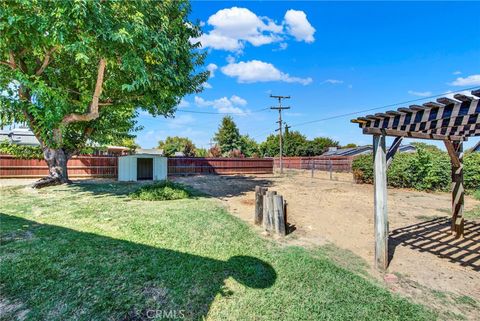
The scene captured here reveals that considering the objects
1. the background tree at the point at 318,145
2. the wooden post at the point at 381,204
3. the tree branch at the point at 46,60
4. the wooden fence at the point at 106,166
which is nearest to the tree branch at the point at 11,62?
the tree branch at the point at 46,60

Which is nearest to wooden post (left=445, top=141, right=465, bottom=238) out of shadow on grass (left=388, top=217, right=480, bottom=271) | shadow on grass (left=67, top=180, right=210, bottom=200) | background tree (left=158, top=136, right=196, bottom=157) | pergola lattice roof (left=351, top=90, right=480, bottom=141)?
shadow on grass (left=388, top=217, right=480, bottom=271)

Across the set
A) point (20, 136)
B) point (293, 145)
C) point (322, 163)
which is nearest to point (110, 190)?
point (20, 136)

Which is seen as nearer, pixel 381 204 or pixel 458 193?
pixel 381 204

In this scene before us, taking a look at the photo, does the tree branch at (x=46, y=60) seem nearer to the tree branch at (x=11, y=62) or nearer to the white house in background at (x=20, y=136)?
the tree branch at (x=11, y=62)

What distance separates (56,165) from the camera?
33.7 ft

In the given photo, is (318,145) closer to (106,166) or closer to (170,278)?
(106,166)

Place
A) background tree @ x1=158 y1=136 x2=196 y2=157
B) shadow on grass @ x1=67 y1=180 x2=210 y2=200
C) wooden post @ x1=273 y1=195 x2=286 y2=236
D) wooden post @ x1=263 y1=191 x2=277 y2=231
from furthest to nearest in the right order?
1. background tree @ x1=158 y1=136 x2=196 y2=157
2. shadow on grass @ x1=67 y1=180 x2=210 y2=200
3. wooden post @ x1=263 y1=191 x2=277 y2=231
4. wooden post @ x1=273 y1=195 x2=286 y2=236

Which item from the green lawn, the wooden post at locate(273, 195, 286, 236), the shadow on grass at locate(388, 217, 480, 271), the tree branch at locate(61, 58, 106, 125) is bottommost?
the shadow on grass at locate(388, 217, 480, 271)

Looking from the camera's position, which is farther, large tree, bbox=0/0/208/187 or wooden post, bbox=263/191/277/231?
large tree, bbox=0/0/208/187

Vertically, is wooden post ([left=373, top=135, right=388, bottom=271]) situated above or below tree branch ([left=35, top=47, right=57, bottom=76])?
below

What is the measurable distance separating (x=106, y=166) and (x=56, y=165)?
16.8ft

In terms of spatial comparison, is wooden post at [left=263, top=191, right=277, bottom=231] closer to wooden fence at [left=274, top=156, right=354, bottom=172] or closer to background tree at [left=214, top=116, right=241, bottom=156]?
wooden fence at [left=274, top=156, right=354, bottom=172]

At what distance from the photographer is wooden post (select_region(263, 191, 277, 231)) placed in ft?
15.9

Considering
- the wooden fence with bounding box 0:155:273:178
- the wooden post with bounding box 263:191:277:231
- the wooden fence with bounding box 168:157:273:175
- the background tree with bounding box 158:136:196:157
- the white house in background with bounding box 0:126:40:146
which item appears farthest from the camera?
the background tree with bounding box 158:136:196:157
